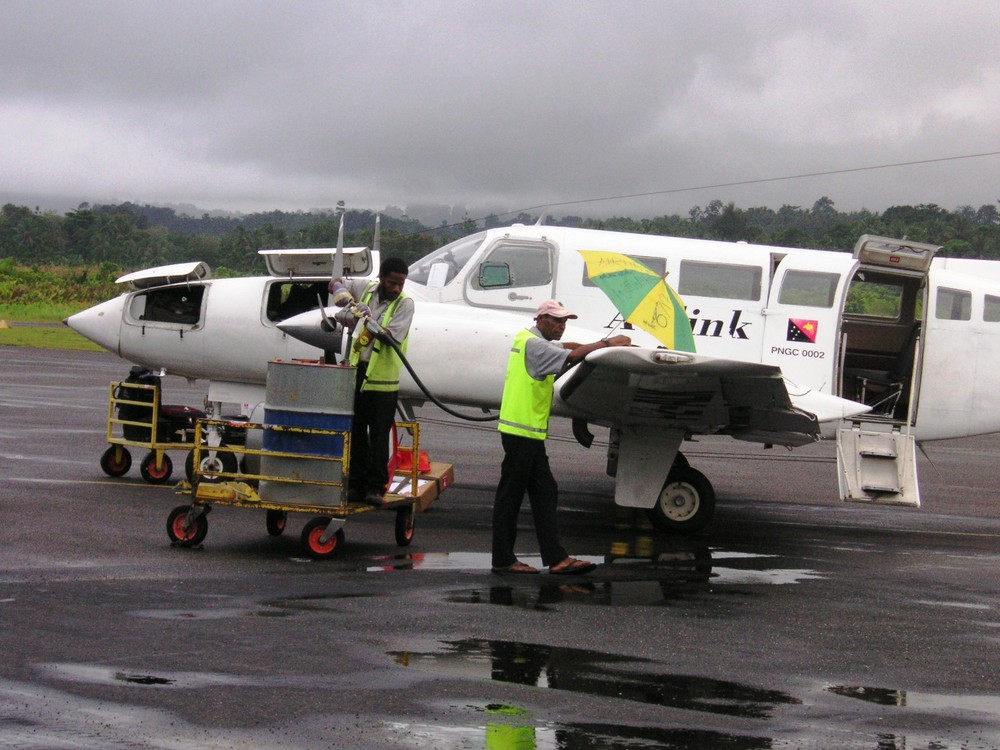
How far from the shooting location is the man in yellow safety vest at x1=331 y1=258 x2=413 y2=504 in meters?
9.37

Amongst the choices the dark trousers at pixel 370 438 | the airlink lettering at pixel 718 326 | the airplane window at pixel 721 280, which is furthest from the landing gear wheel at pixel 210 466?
the airplane window at pixel 721 280

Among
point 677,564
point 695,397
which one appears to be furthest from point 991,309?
point 677,564

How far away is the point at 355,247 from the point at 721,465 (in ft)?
23.5

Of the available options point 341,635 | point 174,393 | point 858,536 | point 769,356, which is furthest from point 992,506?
point 174,393

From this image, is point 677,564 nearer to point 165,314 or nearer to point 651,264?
point 651,264

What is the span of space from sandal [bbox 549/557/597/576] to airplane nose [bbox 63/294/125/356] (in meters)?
6.53

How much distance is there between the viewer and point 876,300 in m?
12.6

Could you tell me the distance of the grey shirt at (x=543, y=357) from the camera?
870cm

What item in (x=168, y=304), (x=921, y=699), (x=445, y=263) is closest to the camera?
(x=921, y=699)

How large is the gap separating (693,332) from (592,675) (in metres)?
6.06

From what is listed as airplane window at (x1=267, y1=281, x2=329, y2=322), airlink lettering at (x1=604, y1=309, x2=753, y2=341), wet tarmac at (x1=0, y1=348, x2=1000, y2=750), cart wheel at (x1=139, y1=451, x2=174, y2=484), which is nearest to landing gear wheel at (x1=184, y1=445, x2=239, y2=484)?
wet tarmac at (x1=0, y1=348, x2=1000, y2=750)

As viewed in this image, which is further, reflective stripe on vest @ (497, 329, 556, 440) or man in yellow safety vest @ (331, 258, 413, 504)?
man in yellow safety vest @ (331, 258, 413, 504)

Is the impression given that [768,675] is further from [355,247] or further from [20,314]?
[20,314]

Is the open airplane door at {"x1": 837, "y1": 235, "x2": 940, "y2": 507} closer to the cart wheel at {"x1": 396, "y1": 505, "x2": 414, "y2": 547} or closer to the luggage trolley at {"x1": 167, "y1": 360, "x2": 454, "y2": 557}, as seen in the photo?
the cart wheel at {"x1": 396, "y1": 505, "x2": 414, "y2": 547}
